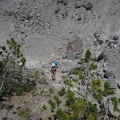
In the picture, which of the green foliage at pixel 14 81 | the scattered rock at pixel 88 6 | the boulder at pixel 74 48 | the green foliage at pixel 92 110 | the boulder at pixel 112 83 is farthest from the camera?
the scattered rock at pixel 88 6

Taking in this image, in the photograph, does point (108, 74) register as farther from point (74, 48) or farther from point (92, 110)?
point (92, 110)

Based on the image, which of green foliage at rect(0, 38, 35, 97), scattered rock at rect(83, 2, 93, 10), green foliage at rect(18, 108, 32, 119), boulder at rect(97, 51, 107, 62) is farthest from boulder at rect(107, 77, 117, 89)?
scattered rock at rect(83, 2, 93, 10)

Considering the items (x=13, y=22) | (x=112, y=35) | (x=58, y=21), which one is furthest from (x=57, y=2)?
(x=112, y=35)

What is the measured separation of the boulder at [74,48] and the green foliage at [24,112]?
8388 mm

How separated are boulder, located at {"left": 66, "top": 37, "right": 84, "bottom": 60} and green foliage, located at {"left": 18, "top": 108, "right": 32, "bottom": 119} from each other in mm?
8388

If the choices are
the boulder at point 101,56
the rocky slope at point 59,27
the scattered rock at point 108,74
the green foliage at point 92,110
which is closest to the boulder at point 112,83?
the scattered rock at point 108,74

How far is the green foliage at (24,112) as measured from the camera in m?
20.1

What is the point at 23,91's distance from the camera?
891 inches

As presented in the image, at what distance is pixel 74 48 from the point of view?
93.8 feet

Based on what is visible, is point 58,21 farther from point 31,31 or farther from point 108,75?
point 108,75

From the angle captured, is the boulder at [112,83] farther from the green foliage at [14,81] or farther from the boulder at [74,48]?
the boulder at [74,48]

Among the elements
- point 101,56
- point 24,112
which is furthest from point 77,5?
point 24,112

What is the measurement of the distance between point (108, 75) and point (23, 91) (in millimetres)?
5906

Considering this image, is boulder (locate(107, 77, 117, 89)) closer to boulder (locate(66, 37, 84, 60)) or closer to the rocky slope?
the rocky slope
